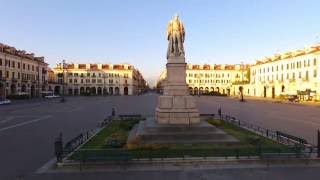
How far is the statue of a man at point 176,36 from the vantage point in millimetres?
20062

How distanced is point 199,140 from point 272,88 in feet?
294

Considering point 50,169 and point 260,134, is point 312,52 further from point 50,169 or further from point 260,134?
point 50,169

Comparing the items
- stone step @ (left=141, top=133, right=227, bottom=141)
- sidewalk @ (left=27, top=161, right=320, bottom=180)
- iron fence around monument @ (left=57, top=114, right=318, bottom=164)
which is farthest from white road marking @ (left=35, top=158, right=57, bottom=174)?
stone step @ (left=141, top=133, right=227, bottom=141)

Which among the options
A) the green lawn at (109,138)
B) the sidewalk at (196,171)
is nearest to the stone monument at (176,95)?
the green lawn at (109,138)

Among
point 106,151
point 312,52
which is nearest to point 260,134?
point 106,151

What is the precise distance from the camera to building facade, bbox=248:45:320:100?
7625cm

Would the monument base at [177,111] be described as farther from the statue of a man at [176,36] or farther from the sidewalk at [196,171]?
the sidewalk at [196,171]

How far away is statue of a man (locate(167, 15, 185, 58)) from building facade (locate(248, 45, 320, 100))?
2389 inches

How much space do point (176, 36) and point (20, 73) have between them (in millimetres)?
76691

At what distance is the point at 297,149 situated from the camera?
44.0 feet

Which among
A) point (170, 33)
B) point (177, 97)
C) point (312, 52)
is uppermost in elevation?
point (312, 52)

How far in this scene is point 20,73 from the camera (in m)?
89.2

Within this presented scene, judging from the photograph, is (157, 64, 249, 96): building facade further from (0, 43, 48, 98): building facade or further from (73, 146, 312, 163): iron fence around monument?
(73, 146, 312, 163): iron fence around monument

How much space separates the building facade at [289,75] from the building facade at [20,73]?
6136 cm
